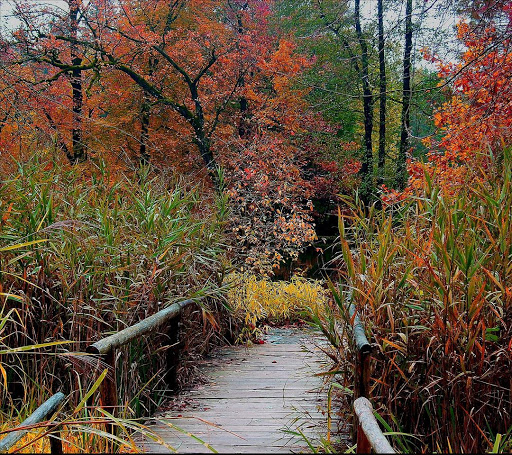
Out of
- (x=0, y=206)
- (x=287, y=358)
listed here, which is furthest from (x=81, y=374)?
(x=287, y=358)

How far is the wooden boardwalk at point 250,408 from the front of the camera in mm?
3246

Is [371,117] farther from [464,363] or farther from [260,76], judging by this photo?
[464,363]

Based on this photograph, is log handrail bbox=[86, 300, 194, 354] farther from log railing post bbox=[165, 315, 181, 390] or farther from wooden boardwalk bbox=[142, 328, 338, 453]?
wooden boardwalk bbox=[142, 328, 338, 453]

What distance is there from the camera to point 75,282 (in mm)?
3711

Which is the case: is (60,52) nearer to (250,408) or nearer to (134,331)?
(250,408)

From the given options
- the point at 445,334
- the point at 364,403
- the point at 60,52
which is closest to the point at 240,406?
the point at 445,334

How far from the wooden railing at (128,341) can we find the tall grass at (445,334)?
4.37 feet

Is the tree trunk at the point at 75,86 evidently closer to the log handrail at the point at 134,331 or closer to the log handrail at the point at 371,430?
the log handrail at the point at 134,331

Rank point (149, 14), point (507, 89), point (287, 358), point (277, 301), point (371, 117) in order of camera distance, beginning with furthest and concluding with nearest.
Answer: point (371, 117) → point (149, 14) → point (277, 301) → point (287, 358) → point (507, 89)

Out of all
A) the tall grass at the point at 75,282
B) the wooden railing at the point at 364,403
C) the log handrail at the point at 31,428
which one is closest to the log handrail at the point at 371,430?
the wooden railing at the point at 364,403

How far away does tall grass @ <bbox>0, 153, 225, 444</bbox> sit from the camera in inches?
141

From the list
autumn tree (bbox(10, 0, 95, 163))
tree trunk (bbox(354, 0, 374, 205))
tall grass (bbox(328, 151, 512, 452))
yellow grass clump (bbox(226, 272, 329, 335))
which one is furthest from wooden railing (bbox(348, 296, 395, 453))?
tree trunk (bbox(354, 0, 374, 205))

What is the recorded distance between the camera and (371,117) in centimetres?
1903

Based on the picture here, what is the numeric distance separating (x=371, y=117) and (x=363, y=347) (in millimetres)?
17275
